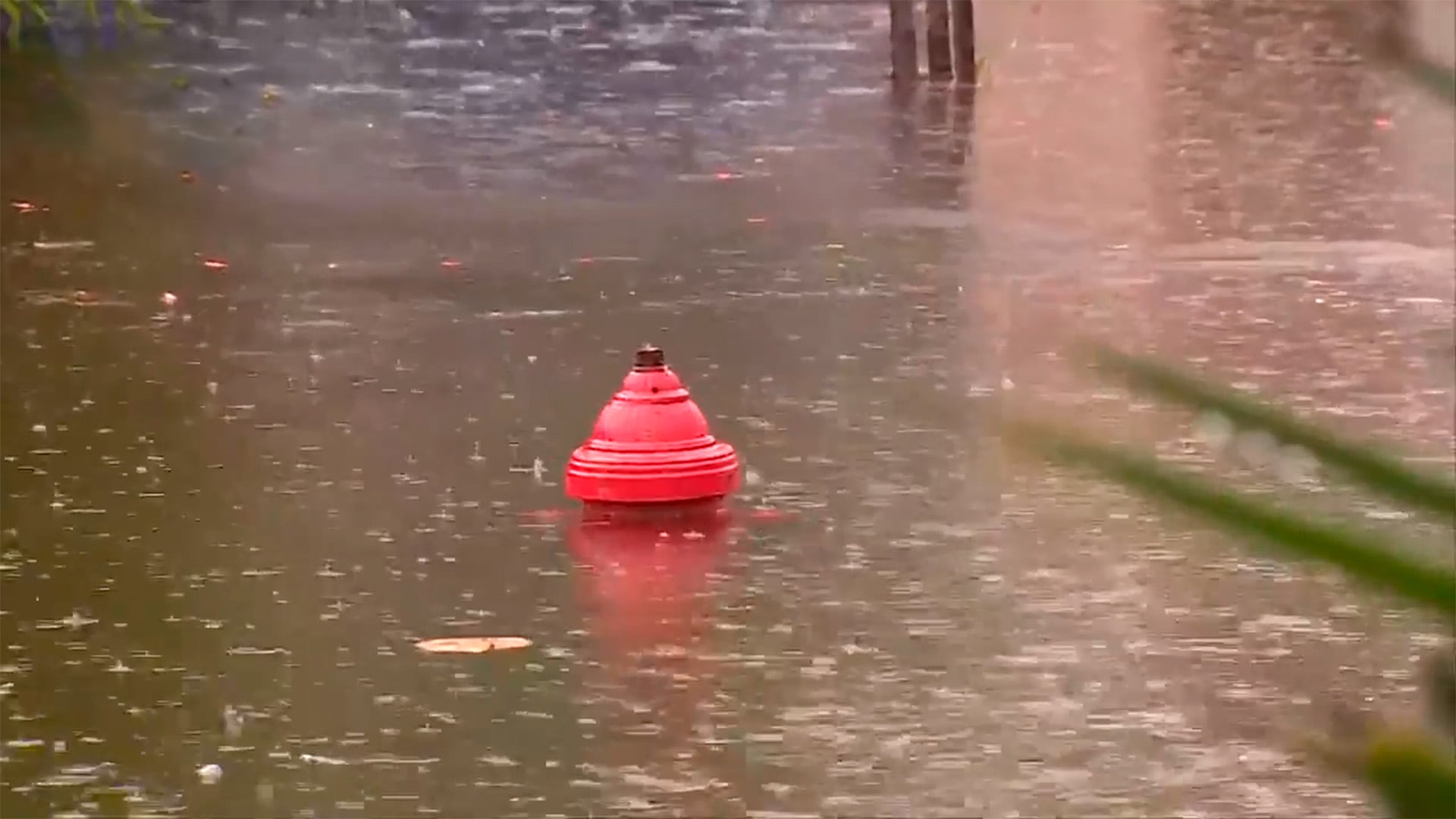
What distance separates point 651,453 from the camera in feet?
18.7

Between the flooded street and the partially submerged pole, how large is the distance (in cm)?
111

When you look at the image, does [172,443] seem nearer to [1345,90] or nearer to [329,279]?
[329,279]

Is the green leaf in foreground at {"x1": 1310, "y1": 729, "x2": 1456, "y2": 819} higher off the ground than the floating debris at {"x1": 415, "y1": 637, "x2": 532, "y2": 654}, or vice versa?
the green leaf in foreground at {"x1": 1310, "y1": 729, "x2": 1456, "y2": 819}

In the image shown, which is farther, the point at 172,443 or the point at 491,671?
the point at 172,443

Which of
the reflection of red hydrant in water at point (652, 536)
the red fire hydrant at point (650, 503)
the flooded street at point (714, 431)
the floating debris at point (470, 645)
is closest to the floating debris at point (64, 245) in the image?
the flooded street at point (714, 431)

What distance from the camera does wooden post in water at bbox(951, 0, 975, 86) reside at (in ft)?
51.1

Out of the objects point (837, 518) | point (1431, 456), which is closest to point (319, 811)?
point (837, 518)

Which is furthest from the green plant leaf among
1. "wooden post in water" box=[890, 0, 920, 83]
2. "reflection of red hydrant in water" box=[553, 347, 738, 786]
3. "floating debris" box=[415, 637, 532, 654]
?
"wooden post in water" box=[890, 0, 920, 83]

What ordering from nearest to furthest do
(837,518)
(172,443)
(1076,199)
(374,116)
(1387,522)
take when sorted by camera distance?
(1387,522)
(837,518)
(172,443)
(1076,199)
(374,116)

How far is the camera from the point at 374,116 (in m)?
14.9

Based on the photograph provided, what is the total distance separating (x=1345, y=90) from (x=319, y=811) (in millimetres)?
12196

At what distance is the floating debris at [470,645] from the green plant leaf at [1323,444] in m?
3.64

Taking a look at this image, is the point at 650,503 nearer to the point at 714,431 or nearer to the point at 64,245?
the point at 714,431

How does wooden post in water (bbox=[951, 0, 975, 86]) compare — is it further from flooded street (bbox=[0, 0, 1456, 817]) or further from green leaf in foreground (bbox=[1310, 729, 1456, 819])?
green leaf in foreground (bbox=[1310, 729, 1456, 819])
